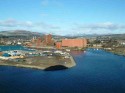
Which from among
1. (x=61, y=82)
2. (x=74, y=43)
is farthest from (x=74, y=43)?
(x=61, y=82)

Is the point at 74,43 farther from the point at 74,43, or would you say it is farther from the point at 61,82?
the point at 61,82

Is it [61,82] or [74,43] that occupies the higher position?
[74,43]

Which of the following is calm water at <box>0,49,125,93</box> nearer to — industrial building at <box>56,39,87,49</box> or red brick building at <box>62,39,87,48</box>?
industrial building at <box>56,39,87,49</box>

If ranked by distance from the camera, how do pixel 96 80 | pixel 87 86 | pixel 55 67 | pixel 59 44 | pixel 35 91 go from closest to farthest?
1. pixel 35 91
2. pixel 87 86
3. pixel 96 80
4. pixel 55 67
5. pixel 59 44

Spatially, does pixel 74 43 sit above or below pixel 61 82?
above

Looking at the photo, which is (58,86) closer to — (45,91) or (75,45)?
(45,91)

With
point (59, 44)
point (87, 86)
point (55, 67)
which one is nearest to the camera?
point (87, 86)

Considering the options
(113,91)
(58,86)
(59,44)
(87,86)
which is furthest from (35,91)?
(59,44)

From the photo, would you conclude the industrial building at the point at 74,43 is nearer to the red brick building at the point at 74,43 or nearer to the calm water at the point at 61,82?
the red brick building at the point at 74,43

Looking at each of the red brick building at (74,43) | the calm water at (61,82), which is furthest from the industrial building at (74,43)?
the calm water at (61,82)

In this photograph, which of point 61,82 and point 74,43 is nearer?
point 61,82

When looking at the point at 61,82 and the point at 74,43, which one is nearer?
the point at 61,82
